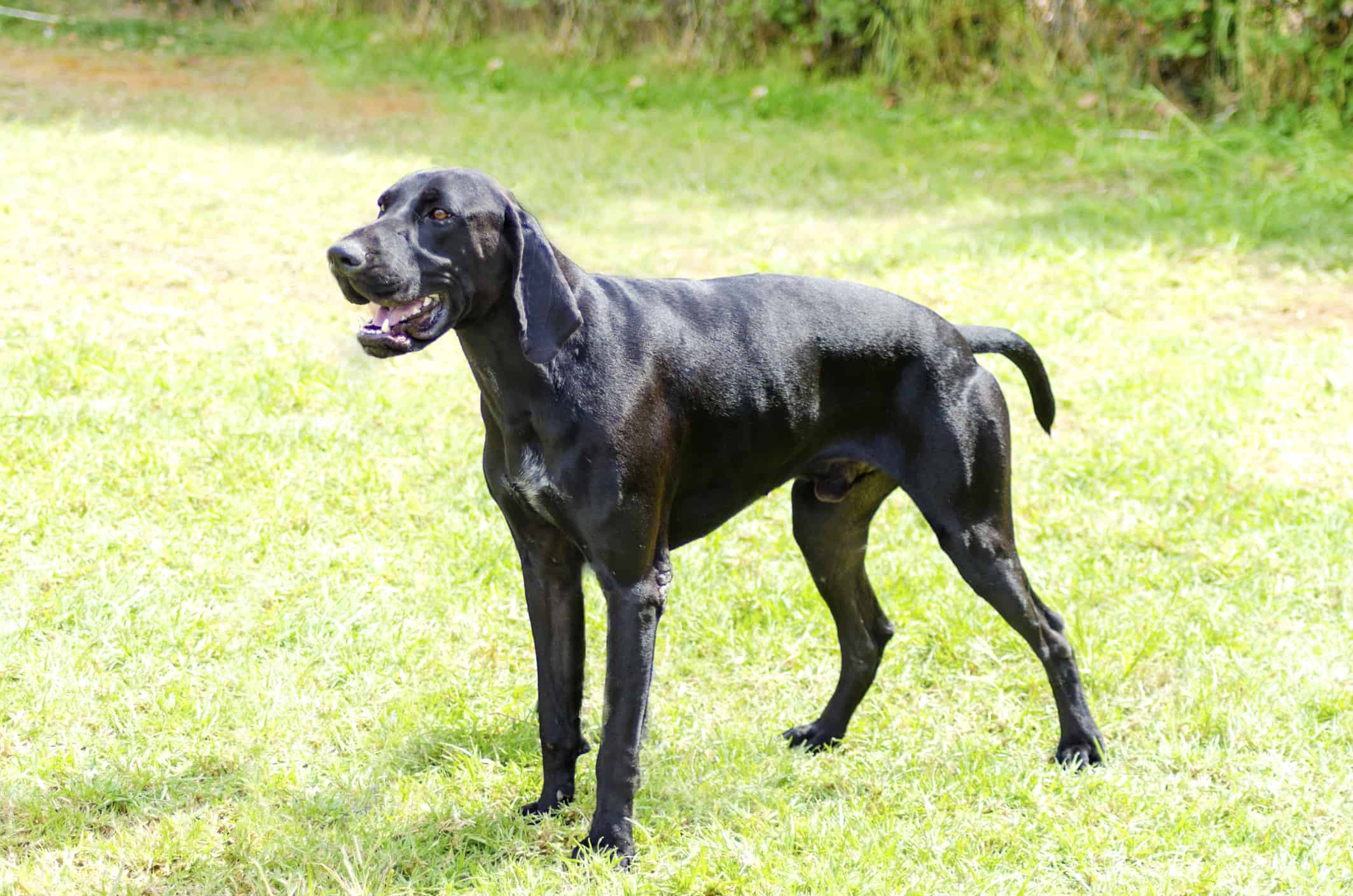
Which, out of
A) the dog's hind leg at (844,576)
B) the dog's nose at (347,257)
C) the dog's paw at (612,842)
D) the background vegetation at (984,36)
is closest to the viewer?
the dog's nose at (347,257)

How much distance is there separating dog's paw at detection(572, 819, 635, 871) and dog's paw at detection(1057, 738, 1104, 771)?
4.19 feet

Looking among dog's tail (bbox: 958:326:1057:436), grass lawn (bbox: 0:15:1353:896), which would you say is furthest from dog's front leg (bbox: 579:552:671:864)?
dog's tail (bbox: 958:326:1057:436)

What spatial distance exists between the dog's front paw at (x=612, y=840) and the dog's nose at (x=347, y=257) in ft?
4.64

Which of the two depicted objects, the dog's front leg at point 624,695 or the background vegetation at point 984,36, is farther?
the background vegetation at point 984,36

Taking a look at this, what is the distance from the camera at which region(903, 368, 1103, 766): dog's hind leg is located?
11.5ft

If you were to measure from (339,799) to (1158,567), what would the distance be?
117 inches

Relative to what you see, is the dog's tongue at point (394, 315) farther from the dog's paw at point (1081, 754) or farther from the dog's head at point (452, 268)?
the dog's paw at point (1081, 754)

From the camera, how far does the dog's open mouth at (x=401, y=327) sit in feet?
9.62

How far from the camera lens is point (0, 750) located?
3670mm

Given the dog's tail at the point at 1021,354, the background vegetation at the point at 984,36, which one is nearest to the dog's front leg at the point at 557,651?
the dog's tail at the point at 1021,354

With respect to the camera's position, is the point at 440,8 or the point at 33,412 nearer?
the point at 33,412

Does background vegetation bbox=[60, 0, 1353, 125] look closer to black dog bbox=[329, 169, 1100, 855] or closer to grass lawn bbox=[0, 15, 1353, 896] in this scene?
grass lawn bbox=[0, 15, 1353, 896]

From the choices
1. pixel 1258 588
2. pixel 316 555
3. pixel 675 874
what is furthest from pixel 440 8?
pixel 675 874

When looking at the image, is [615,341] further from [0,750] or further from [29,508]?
[29,508]
